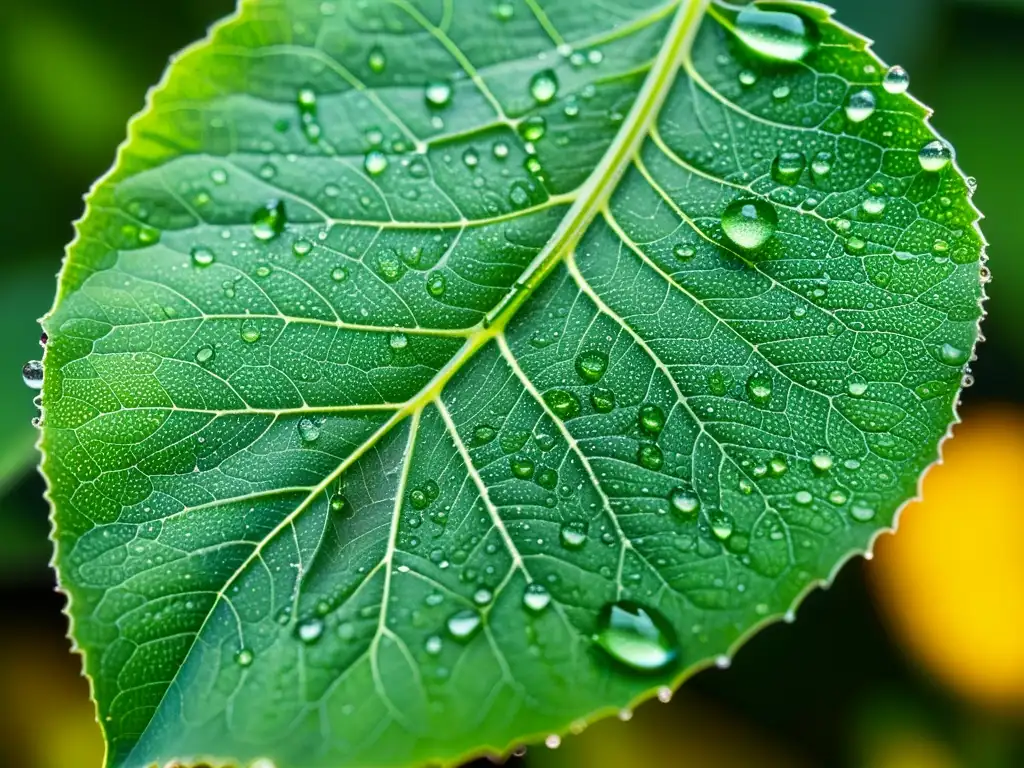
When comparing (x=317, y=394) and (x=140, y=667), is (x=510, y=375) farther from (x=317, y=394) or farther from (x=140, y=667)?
(x=140, y=667)

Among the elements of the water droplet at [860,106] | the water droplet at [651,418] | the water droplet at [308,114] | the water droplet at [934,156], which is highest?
the water droplet at [860,106]

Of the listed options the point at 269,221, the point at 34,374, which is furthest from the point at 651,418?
the point at 34,374

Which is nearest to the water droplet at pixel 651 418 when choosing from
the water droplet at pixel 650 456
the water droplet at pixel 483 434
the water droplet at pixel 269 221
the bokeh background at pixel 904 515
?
the water droplet at pixel 650 456

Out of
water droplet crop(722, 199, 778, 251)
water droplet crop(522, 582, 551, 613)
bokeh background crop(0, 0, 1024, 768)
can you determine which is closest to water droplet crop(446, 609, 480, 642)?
water droplet crop(522, 582, 551, 613)

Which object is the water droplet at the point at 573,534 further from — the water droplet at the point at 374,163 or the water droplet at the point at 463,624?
the water droplet at the point at 374,163

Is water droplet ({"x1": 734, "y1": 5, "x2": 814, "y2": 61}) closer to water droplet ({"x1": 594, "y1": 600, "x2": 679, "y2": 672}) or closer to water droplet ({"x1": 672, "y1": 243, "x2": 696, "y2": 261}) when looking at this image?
water droplet ({"x1": 672, "y1": 243, "x2": 696, "y2": 261})

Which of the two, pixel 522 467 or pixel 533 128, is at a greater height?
pixel 533 128

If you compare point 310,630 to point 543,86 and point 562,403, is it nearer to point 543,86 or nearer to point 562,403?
point 562,403
